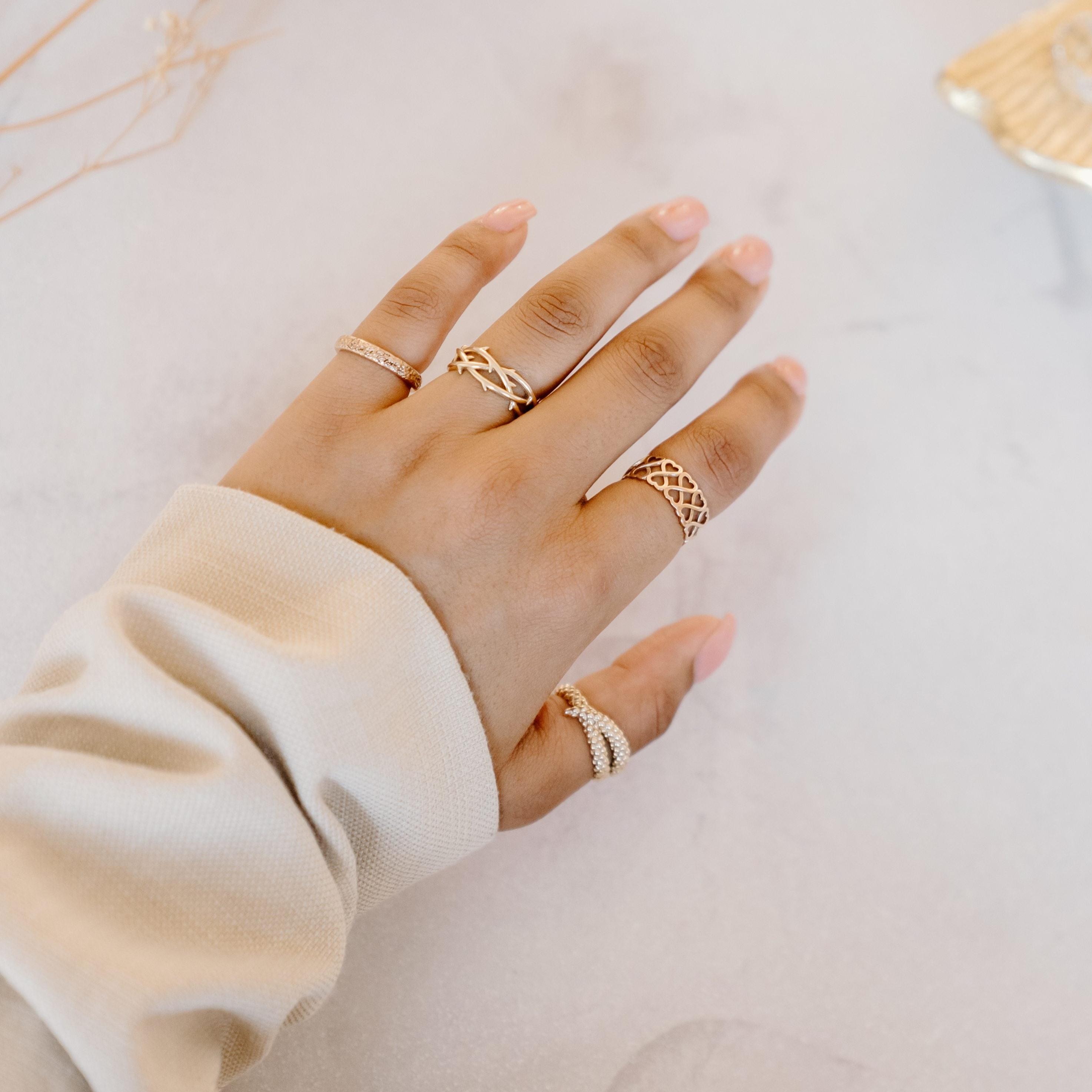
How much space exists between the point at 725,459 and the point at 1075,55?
538mm

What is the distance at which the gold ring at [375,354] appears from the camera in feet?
2.01

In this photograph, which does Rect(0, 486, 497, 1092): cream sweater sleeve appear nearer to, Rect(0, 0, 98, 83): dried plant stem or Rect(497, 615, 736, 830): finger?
Rect(497, 615, 736, 830): finger

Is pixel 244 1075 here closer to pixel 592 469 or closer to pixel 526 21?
pixel 592 469

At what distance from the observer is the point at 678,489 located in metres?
0.63

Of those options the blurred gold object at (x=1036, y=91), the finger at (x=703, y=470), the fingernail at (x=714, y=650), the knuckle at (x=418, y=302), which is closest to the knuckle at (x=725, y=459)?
the finger at (x=703, y=470)

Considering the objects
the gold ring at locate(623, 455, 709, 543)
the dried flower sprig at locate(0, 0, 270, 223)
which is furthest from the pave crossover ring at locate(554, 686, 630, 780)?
the dried flower sprig at locate(0, 0, 270, 223)

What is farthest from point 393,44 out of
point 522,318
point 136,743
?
point 136,743

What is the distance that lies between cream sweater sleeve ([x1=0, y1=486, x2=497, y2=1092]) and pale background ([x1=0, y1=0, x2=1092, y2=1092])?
10 cm

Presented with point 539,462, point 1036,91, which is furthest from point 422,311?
point 1036,91

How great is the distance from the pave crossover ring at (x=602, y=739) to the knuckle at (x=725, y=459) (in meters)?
0.18

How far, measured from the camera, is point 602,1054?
1.96 feet

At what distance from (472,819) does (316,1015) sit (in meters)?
0.18

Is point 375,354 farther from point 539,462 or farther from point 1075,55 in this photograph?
point 1075,55

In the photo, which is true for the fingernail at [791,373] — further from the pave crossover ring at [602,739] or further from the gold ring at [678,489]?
the pave crossover ring at [602,739]
